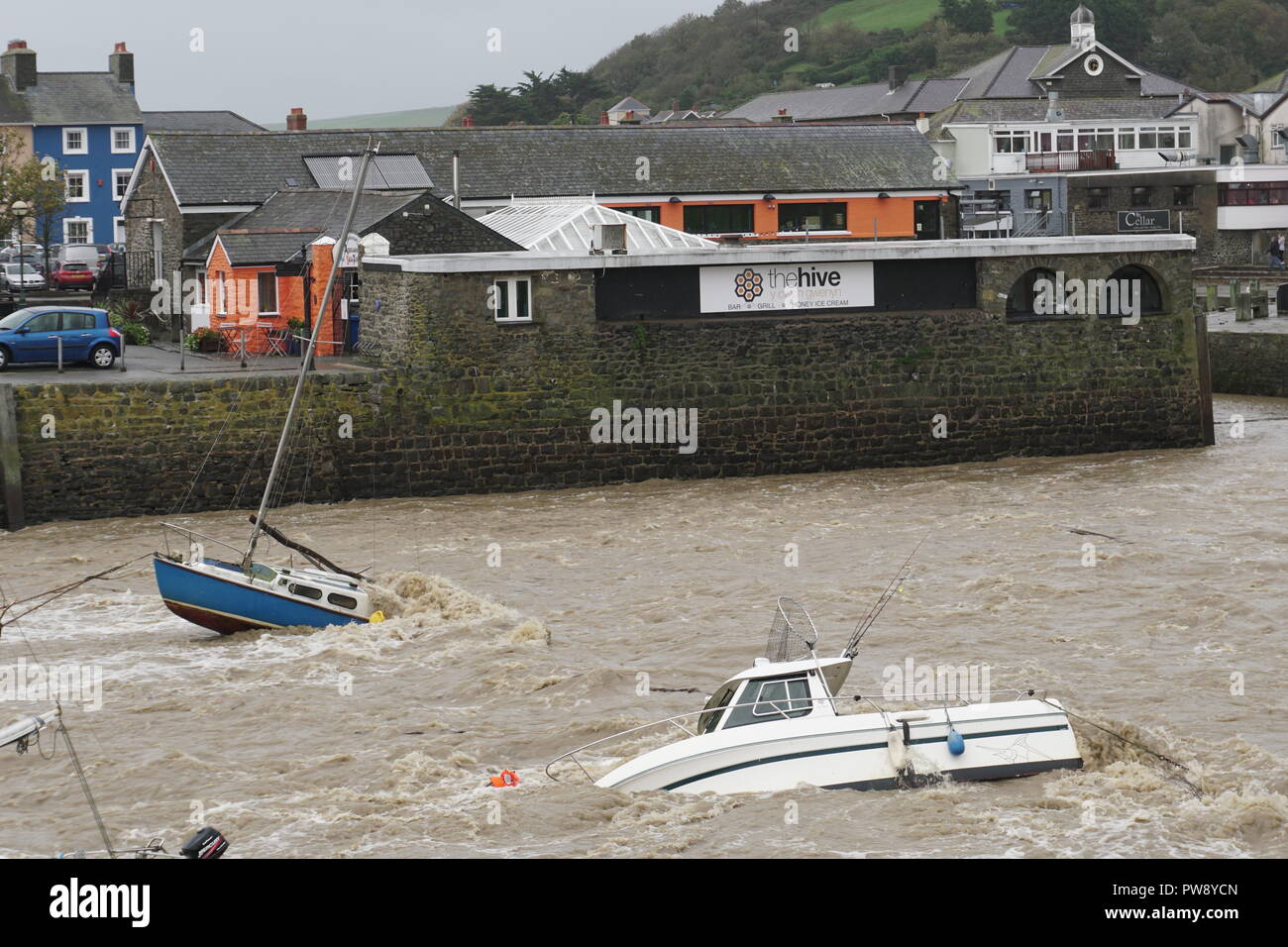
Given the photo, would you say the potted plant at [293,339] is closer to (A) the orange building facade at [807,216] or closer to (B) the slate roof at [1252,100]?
(A) the orange building facade at [807,216]

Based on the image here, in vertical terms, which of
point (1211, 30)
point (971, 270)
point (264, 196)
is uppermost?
point (1211, 30)

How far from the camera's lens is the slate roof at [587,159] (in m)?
42.8

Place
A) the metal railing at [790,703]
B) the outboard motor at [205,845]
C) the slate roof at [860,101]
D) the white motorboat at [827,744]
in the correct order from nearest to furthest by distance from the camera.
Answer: the outboard motor at [205,845] → the white motorboat at [827,744] → the metal railing at [790,703] → the slate roof at [860,101]

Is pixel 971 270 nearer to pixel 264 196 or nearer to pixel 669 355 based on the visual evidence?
pixel 669 355

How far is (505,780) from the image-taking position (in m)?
14.8

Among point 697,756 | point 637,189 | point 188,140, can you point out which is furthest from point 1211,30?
point 697,756

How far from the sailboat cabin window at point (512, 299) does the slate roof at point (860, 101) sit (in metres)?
52.1

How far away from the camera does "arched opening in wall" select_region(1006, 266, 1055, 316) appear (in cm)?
3416

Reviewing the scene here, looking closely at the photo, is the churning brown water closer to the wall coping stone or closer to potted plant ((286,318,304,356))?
the wall coping stone

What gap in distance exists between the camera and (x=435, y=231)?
33.9m

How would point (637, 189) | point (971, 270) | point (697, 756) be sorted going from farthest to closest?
1. point (637, 189)
2. point (971, 270)
3. point (697, 756)

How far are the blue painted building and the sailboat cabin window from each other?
44.2 metres

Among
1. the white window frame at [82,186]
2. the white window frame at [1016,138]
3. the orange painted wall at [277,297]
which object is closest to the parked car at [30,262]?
the white window frame at [82,186]

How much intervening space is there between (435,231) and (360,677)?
1688 cm
